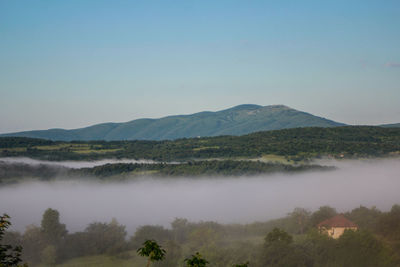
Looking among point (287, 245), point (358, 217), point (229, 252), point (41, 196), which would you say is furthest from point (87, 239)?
point (41, 196)

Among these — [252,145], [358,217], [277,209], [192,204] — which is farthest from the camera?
[252,145]

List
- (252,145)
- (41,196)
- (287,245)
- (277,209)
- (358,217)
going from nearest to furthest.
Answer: (287,245), (358,217), (277,209), (41,196), (252,145)

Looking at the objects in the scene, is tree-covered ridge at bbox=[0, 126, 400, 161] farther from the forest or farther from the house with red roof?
the house with red roof

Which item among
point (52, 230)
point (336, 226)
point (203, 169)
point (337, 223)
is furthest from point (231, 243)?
point (203, 169)

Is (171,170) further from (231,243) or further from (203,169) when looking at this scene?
(231,243)

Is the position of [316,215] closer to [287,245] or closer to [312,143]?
[287,245]

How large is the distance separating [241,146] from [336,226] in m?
96.0

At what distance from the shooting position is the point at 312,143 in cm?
14888

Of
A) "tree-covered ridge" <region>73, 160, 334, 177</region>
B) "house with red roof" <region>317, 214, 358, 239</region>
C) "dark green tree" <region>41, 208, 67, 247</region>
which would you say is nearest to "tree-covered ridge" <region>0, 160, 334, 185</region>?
"tree-covered ridge" <region>73, 160, 334, 177</region>

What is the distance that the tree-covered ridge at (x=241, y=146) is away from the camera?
460 ft

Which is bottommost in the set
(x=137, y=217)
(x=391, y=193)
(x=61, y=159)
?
(x=137, y=217)

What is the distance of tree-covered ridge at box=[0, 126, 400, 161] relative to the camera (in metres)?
140

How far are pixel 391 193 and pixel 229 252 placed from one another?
80531mm

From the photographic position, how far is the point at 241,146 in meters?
160
